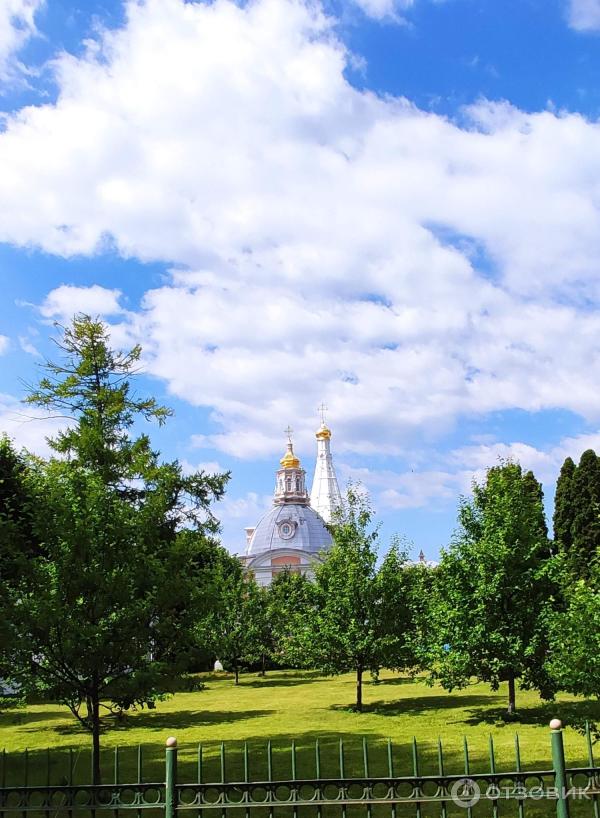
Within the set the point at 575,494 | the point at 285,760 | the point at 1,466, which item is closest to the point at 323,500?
the point at 575,494

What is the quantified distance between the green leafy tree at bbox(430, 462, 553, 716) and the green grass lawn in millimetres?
1140

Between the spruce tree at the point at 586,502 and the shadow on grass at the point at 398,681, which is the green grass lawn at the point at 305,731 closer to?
the shadow on grass at the point at 398,681

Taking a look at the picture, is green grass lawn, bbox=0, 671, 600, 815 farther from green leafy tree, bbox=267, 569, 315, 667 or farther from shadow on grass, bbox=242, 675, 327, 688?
shadow on grass, bbox=242, 675, 327, 688

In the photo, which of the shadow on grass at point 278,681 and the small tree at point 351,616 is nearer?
the small tree at point 351,616

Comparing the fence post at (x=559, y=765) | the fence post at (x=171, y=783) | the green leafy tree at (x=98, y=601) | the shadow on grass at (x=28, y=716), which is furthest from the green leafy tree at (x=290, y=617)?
the fence post at (x=559, y=765)

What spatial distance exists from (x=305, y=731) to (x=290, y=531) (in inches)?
2512

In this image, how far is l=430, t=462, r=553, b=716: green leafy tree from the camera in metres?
16.5

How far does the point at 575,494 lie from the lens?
3334cm

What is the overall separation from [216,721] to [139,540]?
9954mm

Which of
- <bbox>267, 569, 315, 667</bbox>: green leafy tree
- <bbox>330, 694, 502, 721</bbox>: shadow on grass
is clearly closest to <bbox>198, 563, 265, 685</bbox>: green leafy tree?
<bbox>267, 569, 315, 667</bbox>: green leafy tree

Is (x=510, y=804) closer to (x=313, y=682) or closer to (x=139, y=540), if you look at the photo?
(x=139, y=540)

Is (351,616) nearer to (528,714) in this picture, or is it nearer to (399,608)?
(399,608)

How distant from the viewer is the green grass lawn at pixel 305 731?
12.3 meters

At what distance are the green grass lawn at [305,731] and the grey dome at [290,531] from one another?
168ft
